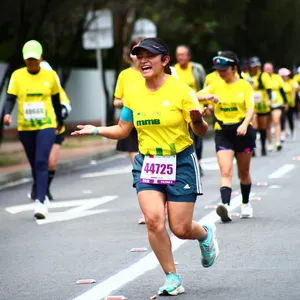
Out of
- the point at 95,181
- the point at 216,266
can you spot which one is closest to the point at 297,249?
the point at 216,266

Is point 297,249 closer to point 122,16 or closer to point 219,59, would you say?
point 219,59

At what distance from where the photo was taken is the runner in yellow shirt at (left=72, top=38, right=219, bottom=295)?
7.63 m

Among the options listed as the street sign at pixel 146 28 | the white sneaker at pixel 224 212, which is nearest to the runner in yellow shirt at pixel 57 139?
the white sneaker at pixel 224 212

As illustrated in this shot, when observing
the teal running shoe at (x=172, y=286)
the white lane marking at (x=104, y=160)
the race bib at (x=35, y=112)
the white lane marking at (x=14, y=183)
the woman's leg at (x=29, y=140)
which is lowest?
the white lane marking at (x=104, y=160)

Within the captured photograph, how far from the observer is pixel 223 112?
40.2 ft

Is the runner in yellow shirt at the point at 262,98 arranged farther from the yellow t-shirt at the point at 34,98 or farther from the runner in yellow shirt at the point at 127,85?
the runner in yellow shirt at the point at 127,85

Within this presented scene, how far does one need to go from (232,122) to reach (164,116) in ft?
14.8

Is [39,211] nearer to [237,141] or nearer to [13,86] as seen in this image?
[13,86]

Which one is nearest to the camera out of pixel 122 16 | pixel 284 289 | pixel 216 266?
pixel 284 289

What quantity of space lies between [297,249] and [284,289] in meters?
1.92

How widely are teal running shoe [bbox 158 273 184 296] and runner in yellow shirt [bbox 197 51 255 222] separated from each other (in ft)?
13.7

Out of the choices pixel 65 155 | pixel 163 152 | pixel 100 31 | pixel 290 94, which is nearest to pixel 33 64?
pixel 163 152

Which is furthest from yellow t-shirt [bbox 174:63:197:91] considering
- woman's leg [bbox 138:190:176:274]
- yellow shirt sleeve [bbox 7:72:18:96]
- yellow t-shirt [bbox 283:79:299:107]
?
yellow t-shirt [bbox 283:79:299:107]

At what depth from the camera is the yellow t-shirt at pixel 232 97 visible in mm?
12070
